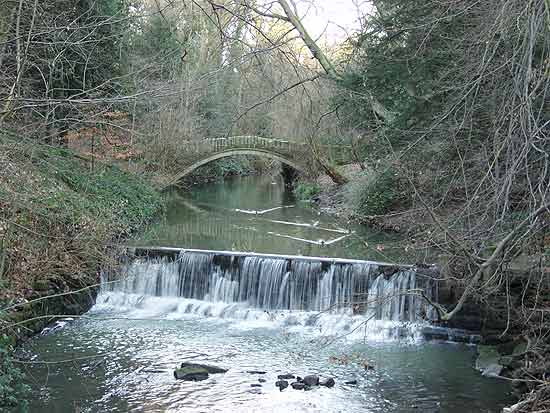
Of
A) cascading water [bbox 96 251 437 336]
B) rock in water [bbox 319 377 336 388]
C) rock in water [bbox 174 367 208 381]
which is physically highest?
cascading water [bbox 96 251 437 336]

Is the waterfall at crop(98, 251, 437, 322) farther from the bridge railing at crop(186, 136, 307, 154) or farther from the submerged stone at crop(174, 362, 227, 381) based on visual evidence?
the bridge railing at crop(186, 136, 307, 154)

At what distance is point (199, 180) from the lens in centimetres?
3084

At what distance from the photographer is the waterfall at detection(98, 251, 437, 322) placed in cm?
1255

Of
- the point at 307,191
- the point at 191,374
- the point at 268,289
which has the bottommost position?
the point at 191,374

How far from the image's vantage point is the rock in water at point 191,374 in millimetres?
9055

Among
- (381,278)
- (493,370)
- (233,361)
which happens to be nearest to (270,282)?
(381,278)

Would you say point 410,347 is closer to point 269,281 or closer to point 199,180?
point 269,281

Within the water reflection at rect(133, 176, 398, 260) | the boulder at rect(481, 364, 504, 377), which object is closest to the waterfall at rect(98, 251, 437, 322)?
the water reflection at rect(133, 176, 398, 260)

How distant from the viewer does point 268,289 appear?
43.5ft

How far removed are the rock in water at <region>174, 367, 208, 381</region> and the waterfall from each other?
12.5ft

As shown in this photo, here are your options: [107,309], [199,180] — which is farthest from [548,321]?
[199,180]

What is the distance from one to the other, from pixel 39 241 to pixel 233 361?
3.29 m

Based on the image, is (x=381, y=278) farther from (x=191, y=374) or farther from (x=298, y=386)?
(x=191, y=374)

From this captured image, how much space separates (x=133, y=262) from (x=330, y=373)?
20.1 ft
